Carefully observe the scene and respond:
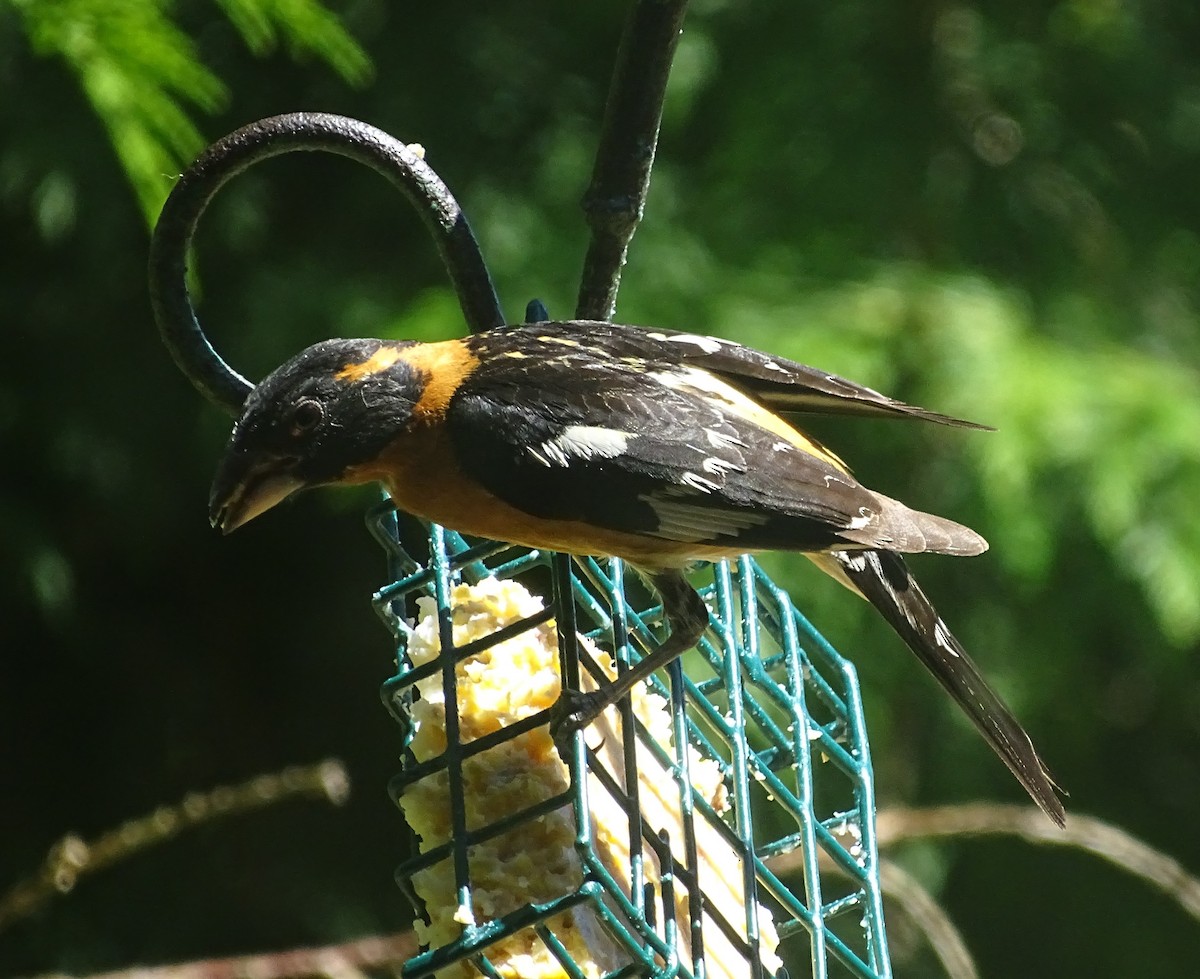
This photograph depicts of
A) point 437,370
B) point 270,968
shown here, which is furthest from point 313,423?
point 270,968

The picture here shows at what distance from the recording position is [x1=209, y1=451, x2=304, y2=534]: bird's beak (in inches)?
88.3

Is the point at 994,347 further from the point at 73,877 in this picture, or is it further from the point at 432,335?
the point at 73,877

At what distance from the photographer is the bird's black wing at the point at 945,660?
243 cm

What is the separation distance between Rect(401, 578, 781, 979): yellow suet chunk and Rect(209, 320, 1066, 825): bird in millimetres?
175

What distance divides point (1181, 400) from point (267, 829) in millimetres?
2870

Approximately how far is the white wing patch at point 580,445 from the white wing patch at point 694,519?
0.31 feet

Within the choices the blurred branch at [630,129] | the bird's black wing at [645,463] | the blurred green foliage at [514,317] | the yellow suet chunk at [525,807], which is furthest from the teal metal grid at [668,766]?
the blurred green foliage at [514,317]

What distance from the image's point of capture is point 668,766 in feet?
7.77

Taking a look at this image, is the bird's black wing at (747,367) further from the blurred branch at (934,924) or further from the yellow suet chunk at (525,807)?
the blurred branch at (934,924)

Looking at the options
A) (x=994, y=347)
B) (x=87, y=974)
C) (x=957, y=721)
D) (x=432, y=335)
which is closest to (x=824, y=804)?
(x=957, y=721)

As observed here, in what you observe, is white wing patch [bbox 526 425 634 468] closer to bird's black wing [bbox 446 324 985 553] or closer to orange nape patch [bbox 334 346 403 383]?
bird's black wing [bbox 446 324 985 553]

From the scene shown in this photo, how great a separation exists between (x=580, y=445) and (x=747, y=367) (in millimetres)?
364

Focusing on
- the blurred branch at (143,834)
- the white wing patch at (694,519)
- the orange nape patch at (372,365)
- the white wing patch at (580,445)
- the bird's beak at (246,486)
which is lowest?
the white wing patch at (694,519)

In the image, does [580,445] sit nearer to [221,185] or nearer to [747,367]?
[747,367]
